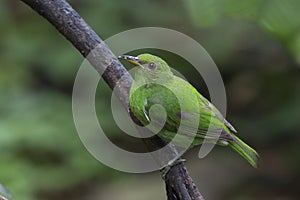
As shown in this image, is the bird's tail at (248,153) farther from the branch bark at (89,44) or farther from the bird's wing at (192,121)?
the branch bark at (89,44)

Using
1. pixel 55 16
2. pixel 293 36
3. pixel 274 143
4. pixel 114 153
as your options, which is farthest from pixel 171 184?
pixel 274 143

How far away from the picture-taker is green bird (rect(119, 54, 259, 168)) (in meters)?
1.44

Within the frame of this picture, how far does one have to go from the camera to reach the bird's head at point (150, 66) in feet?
5.09

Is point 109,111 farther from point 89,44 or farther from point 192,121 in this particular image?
point 89,44

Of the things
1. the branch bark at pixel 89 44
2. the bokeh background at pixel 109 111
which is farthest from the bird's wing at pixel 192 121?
the bokeh background at pixel 109 111

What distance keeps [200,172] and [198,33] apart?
3.75ft

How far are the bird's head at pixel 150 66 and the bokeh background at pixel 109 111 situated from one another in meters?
2.09

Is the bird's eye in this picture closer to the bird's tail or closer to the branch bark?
the bird's tail

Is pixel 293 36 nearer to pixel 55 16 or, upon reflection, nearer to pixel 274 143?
pixel 55 16

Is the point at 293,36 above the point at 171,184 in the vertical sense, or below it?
above

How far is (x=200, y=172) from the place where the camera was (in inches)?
179

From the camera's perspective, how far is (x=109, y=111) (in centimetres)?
A: 422

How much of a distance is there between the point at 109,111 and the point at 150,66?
268cm

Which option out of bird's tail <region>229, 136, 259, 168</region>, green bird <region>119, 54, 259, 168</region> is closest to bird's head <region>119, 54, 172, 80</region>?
green bird <region>119, 54, 259, 168</region>
